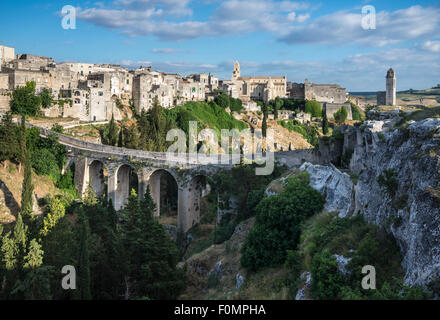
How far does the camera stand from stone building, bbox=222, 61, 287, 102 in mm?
89500

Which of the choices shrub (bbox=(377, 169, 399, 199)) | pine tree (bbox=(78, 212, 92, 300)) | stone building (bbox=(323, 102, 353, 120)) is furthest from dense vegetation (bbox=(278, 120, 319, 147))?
shrub (bbox=(377, 169, 399, 199))

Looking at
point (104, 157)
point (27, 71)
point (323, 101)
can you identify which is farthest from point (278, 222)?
point (323, 101)

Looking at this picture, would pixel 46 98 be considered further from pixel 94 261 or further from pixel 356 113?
pixel 356 113

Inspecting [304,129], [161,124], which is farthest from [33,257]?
[304,129]

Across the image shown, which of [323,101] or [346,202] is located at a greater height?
[323,101]

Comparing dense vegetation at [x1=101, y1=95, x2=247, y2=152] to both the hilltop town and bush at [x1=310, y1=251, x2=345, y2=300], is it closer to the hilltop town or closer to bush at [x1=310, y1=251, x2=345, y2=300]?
the hilltop town

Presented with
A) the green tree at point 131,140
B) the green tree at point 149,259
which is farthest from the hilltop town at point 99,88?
the green tree at point 149,259

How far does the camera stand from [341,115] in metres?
79.8

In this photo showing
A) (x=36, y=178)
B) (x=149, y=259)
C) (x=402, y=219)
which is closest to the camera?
(x=402, y=219)

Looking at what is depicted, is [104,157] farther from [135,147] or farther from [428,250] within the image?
[428,250]

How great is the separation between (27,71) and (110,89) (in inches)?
474

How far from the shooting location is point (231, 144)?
61875 millimetres

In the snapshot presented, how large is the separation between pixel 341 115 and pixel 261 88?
20.5 meters
